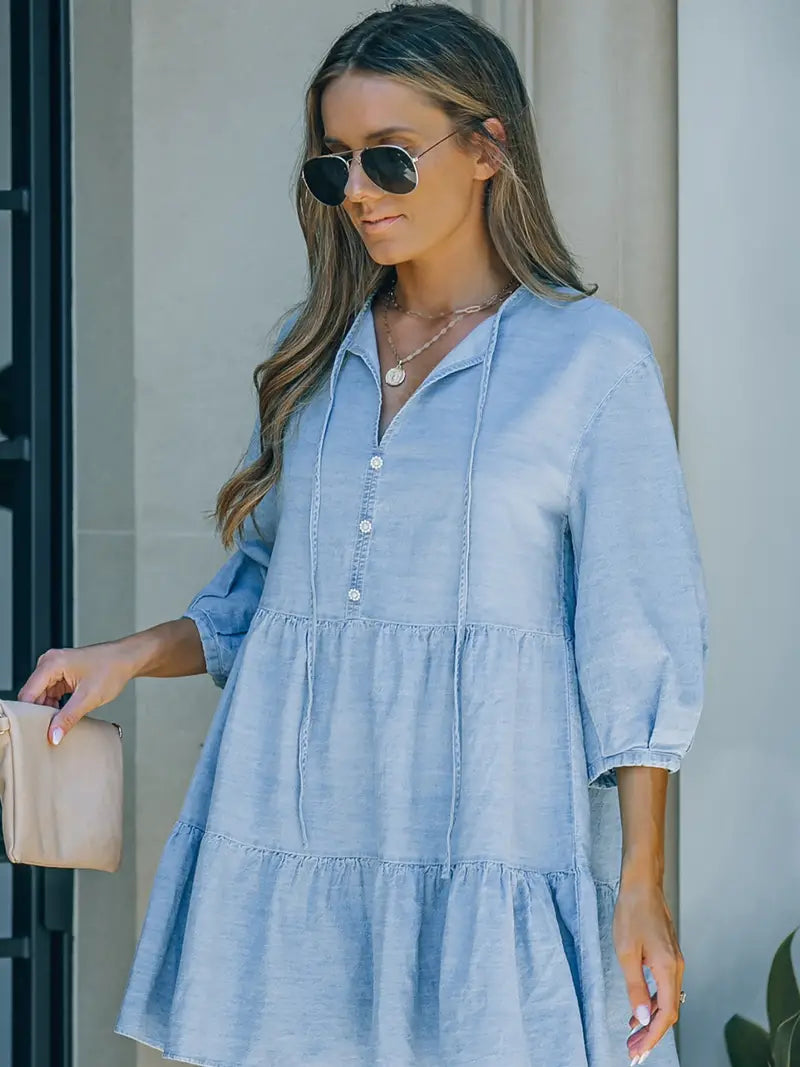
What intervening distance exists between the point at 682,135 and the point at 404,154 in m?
0.83

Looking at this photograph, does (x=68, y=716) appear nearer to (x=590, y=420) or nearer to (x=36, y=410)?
(x=590, y=420)

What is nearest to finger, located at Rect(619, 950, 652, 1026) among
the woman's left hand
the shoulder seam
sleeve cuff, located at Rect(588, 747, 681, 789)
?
the woman's left hand

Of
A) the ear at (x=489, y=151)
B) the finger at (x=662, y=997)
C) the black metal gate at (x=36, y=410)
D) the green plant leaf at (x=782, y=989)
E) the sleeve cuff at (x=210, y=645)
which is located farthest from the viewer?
the black metal gate at (x=36, y=410)

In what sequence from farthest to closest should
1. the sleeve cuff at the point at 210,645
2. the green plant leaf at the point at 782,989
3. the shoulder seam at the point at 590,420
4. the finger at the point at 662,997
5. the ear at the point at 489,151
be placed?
the green plant leaf at the point at 782,989
the sleeve cuff at the point at 210,645
the ear at the point at 489,151
the shoulder seam at the point at 590,420
the finger at the point at 662,997

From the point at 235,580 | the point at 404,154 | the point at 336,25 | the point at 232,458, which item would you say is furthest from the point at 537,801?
the point at 336,25

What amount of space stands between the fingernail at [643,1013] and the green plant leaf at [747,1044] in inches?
30.4

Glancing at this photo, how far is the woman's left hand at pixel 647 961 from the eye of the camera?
163 centimetres

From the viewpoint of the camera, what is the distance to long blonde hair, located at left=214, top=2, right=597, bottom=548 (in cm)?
181

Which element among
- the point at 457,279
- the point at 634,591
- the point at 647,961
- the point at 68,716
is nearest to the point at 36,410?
the point at 68,716

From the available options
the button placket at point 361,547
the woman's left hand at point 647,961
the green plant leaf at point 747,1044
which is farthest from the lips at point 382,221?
the green plant leaf at point 747,1044

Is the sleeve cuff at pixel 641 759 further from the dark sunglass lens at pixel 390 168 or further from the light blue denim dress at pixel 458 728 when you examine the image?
the dark sunglass lens at pixel 390 168

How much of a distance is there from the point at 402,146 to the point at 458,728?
0.66 m

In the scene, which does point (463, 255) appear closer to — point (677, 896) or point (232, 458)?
point (232, 458)

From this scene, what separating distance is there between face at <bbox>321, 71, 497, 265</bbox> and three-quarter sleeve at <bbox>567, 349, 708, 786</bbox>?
30 centimetres
